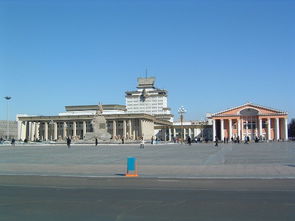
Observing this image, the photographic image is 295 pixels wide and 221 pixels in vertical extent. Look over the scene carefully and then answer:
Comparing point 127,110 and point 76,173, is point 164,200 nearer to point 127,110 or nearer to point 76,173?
point 76,173

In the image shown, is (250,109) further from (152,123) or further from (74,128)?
(74,128)

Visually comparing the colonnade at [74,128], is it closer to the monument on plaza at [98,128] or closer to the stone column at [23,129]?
the stone column at [23,129]

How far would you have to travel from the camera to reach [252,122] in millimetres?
144000

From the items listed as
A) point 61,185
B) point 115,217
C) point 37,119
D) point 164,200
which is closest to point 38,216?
point 115,217

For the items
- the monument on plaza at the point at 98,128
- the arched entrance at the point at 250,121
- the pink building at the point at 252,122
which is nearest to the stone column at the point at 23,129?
the pink building at the point at 252,122

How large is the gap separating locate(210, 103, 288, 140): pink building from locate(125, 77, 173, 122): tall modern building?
48.0 metres

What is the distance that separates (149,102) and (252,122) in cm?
6552

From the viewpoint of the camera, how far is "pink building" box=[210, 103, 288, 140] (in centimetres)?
13975

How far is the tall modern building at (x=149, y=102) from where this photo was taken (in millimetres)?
193250

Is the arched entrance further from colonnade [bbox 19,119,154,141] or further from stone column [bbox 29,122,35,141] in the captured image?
stone column [bbox 29,122,35,141]

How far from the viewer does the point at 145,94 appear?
194m

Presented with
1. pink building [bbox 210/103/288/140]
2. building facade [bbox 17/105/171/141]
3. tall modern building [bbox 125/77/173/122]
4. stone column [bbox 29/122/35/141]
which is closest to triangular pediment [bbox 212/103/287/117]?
pink building [bbox 210/103/288/140]

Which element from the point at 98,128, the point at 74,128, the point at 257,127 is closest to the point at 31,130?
the point at 74,128

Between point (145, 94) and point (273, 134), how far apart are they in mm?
72782
